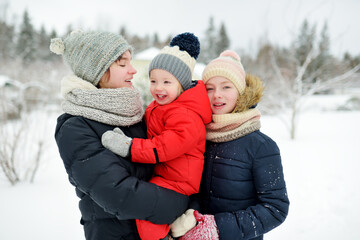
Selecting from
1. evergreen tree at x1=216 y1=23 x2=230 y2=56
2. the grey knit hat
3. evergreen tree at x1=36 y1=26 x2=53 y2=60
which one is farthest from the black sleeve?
evergreen tree at x1=36 y1=26 x2=53 y2=60

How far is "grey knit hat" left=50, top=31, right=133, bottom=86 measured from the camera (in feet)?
4.99

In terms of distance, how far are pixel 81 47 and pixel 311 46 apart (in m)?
10.6

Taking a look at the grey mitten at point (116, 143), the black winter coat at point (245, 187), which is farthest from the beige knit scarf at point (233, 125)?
the grey mitten at point (116, 143)

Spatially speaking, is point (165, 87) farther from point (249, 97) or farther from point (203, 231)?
point (203, 231)

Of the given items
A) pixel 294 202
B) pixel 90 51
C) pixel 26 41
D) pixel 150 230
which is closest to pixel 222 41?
pixel 26 41

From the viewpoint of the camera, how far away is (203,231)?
1.42 m

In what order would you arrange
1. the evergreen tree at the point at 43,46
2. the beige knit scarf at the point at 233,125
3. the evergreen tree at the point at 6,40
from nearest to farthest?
the beige knit scarf at the point at 233,125
the evergreen tree at the point at 6,40
the evergreen tree at the point at 43,46

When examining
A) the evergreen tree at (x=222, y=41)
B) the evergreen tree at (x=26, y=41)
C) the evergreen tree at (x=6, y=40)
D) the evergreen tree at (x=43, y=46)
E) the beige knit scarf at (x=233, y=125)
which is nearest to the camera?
the beige knit scarf at (x=233, y=125)

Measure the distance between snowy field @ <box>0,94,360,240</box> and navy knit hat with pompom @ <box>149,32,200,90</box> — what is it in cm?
325

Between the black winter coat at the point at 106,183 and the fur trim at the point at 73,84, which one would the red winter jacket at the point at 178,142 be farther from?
the fur trim at the point at 73,84

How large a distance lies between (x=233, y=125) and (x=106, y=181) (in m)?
0.90

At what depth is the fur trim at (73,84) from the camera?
1.45 metres

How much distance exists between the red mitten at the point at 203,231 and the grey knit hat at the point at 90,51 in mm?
1124

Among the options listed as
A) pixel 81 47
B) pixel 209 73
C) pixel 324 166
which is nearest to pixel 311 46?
pixel 324 166
